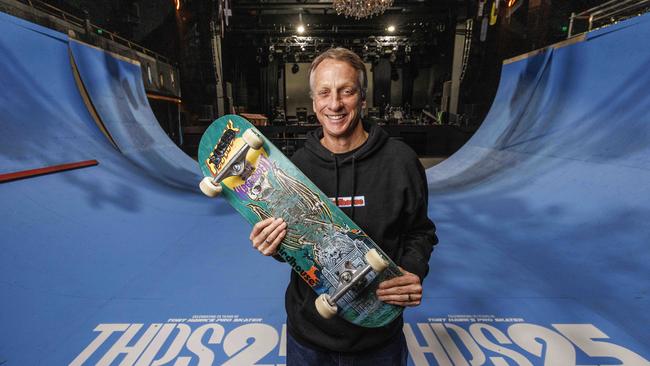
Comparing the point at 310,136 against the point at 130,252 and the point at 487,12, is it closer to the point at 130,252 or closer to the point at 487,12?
the point at 130,252

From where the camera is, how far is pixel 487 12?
884cm

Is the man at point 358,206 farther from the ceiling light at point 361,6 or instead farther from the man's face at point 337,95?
the ceiling light at point 361,6

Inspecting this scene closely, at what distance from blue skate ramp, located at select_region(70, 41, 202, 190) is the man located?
440 cm

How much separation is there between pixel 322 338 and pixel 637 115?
4.91 meters

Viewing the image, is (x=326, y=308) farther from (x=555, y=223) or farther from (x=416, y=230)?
(x=555, y=223)

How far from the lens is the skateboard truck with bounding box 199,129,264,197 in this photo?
1.07 metres

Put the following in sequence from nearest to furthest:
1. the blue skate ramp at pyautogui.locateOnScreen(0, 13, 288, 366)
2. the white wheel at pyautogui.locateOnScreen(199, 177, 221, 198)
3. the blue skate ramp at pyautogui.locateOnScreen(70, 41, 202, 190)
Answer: the white wheel at pyautogui.locateOnScreen(199, 177, 221, 198), the blue skate ramp at pyautogui.locateOnScreen(0, 13, 288, 366), the blue skate ramp at pyautogui.locateOnScreen(70, 41, 202, 190)

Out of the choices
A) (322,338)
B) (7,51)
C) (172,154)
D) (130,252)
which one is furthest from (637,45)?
(7,51)

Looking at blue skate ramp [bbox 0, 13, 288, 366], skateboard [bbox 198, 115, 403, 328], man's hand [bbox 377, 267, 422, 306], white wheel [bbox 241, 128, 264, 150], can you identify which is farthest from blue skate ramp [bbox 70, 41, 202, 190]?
man's hand [bbox 377, 267, 422, 306]

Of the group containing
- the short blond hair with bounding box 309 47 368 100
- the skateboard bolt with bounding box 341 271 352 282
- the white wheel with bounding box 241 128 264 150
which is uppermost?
the short blond hair with bounding box 309 47 368 100

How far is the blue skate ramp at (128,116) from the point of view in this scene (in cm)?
508

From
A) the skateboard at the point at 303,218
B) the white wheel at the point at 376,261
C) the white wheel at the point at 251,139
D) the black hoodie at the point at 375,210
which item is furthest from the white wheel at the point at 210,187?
the white wheel at the point at 376,261

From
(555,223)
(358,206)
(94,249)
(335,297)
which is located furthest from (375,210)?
(555,223)

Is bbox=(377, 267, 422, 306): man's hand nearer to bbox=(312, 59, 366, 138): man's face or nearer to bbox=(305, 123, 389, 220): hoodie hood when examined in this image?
bbox=(305, 123, 389, 220): hoodie hood
